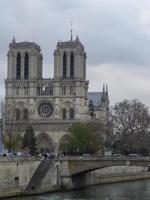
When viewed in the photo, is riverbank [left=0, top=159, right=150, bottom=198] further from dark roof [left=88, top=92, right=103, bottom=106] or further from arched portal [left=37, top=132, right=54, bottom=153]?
dark roof [left=88, top=92, right=103, bottom=106]

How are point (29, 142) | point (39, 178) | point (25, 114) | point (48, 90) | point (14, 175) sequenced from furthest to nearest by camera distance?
1. point (48, 90)
2. point (25, 114)
3. point (29, 142)
4. point (39, 178)
5. point (14, 175)

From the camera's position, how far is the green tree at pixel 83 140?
103m

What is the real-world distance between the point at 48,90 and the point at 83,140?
99.1 feet

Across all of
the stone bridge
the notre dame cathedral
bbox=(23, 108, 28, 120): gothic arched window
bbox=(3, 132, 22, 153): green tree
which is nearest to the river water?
the stone bridge

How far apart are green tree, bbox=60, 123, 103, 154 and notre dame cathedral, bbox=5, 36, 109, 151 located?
756 inches

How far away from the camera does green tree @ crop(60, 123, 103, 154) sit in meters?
103

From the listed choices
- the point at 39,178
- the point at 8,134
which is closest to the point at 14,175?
the point at 39,178

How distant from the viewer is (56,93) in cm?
12962

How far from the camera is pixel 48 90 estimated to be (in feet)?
430

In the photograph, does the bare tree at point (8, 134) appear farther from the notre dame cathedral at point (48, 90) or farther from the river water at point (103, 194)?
the notre dame cathedral at point (48, 90)

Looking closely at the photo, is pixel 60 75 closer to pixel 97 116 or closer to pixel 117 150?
pixel 97 116

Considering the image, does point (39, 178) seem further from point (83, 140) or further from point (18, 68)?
point (18, 68)

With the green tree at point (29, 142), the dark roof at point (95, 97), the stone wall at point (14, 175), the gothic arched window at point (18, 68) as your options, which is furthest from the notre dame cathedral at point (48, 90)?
the stone wall at point (14, 175)

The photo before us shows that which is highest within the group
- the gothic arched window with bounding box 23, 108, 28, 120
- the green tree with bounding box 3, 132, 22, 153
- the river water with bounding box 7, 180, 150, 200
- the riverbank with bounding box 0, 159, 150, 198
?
the gothic arched window with bounding box 23, 108, 28, 120
